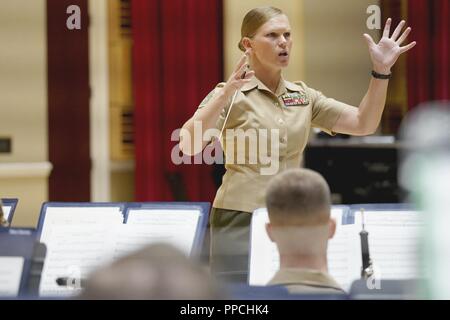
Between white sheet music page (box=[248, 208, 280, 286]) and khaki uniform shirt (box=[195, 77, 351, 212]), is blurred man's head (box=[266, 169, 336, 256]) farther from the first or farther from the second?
khaki uniform shirt (box=[195, 77, 351, 212])

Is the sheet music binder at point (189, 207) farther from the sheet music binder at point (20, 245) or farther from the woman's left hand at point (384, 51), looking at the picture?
the woman's left hand at point (384, 51)

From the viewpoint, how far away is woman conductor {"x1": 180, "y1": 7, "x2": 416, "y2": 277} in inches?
88.1

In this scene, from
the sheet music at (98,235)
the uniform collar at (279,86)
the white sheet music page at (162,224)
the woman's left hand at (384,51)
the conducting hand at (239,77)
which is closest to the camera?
the sheet music at (98,235)

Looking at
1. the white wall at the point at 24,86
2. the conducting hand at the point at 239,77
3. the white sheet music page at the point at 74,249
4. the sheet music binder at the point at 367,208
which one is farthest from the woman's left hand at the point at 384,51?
the white wall at the point at 24,86

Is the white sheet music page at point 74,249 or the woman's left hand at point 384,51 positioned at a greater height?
the woman's left hand at point 384,51

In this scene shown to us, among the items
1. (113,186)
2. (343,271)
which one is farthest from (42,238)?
(113,186)

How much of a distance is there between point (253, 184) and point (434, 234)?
39.2 inches

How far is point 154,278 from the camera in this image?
0.86m

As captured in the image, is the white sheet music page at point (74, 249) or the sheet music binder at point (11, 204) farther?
the sheet music binder at point (11, 204)

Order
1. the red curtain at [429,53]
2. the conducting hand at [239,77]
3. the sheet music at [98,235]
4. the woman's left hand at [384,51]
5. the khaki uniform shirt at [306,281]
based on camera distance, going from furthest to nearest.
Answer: the red curtain at [429,53] → the woman's left hand at [384,51] → the conducting hand at [239,77] → the sheet music at [98,235] → the khaki uniform shirt at [306,281]

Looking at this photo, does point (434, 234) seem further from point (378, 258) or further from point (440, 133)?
point (378, 258)

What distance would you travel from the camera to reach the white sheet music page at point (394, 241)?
142cm

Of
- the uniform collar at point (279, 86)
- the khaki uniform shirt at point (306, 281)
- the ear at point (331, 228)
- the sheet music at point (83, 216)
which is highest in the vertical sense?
the uniform collar at point (279, 86)

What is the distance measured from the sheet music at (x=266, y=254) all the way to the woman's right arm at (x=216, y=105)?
386mm
